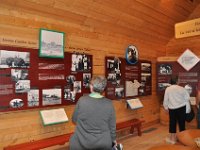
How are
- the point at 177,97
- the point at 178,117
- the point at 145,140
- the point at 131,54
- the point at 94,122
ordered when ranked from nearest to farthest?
1. the point at 94,122
2. the point at 177,97
3. the point at 178,117
4. the point at 145,140
5. the point at 131,54

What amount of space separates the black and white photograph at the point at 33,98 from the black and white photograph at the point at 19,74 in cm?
25

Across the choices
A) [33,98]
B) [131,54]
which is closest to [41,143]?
[33,98]

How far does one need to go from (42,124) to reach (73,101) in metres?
0.73

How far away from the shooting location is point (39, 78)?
381 cm

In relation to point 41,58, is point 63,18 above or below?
above

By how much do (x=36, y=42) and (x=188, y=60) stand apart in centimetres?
426

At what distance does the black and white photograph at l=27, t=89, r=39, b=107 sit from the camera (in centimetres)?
370

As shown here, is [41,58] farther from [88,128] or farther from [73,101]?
[88,128]

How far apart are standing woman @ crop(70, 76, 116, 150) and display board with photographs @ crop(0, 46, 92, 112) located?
1.51 m

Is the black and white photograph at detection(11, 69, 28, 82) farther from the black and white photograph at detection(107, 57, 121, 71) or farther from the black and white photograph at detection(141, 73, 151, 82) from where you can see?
the black and white photograph at detection(141, 73, 151, 82)

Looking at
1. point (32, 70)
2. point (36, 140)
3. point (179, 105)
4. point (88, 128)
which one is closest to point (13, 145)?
point (36, 140)

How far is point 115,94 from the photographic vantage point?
5312 mm

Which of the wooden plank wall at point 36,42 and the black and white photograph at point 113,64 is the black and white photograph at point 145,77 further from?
the black and white photograph at point 113,64

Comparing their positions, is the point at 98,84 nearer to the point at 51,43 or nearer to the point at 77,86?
the point at 51,43
